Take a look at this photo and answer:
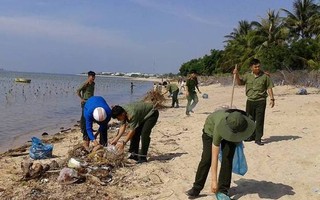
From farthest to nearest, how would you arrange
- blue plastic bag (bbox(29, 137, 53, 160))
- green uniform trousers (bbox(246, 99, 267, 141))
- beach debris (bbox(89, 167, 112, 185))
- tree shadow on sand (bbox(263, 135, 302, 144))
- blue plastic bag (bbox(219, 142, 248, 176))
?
tree shadow on sand (bbox(263, 135, 302, 144))
green uniform trousers (bbox(246, 99, 267, 141))
blue plastic bag (bbox(29, 137, 53, 160))
beach debris (bbox(89, 167, 112, 185))
blue plastic bag (bbox(219, 142, 248, 176))

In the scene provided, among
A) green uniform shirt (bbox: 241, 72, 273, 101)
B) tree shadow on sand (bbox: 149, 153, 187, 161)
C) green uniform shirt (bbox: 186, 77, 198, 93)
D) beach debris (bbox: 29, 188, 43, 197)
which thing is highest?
green uniform shirt (bbox: 241, 72, 273, 101)

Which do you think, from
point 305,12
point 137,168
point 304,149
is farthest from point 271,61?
point 137,168

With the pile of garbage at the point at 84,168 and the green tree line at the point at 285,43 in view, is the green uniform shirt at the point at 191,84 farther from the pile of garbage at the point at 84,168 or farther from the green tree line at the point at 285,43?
the green tree line at the point at 285,43

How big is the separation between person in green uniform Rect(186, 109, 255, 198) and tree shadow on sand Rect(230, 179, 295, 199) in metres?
0.46

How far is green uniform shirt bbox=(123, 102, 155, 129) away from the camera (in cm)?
643

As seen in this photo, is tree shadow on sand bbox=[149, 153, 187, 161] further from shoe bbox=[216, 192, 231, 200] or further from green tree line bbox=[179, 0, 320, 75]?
green tree line bbox=[179, 0, 320, 75]

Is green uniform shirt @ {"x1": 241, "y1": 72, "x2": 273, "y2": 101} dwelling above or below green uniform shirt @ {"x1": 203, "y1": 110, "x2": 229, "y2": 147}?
above

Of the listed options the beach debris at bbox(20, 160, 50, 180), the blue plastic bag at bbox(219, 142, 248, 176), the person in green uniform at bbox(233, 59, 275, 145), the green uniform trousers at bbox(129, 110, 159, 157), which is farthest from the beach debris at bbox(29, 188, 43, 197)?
the person in green uniform at bbox(233, 59, 275, 145)

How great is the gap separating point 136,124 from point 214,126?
2134mm

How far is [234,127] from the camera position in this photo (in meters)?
4.45

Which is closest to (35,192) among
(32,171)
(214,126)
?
(32,171)

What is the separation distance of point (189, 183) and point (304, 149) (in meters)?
2.91

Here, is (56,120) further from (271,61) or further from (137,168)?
(271,61)

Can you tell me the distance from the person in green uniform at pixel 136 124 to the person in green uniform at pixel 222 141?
5.64ft
